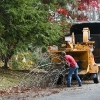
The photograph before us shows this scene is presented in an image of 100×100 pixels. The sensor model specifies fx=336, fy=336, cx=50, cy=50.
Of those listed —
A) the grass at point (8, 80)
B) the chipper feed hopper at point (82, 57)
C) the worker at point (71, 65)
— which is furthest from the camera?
the chipper feed hopper at point (82, 57)

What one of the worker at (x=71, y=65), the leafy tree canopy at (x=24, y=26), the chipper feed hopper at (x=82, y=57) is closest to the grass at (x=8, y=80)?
the leafy tree canopy at (x=24, y=26)

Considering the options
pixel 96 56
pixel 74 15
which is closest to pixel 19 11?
pixel 96 56

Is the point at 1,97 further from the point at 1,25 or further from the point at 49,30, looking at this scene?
the point at 49,30

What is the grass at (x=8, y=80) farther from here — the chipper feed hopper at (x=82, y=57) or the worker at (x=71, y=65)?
the worker at (x=71, y=65)

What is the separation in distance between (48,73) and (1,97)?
403 cm

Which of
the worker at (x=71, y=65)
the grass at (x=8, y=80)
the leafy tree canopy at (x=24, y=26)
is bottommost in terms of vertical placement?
the grass at (x=8, y=80)

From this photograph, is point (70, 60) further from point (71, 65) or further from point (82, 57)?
point (82, 57)

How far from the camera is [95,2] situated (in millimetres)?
22766

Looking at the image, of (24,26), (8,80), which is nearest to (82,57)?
(24,26)

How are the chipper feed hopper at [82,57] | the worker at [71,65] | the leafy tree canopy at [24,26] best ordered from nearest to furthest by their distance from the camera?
1. the worker at [71,65]
2. the chipper feed hopper at [82,57]
3. the leafy tree canopy at [24,26]

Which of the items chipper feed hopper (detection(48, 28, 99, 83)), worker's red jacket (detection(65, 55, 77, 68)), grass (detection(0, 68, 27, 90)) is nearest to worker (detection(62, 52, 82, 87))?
worker's red jacket (detection(65, 55, 77, 68))

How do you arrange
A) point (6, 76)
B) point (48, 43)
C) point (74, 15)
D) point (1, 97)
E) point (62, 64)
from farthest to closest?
point (74, 15) < point (48, 43) < point (6, 76) < point (62, 64) < point (1, 97)

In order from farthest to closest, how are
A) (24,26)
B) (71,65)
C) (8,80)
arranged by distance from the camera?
(24,26) → (8,80) → (71,65)

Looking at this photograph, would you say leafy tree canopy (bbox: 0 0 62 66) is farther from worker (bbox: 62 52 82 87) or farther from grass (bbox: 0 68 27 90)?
worker (bbox: 62 52 82 87)
